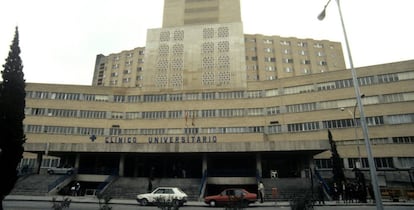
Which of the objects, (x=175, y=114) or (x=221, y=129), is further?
(x=175, y=114)

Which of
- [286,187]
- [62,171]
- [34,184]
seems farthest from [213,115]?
[34,184]

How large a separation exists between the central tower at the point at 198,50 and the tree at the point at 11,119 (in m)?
39.4

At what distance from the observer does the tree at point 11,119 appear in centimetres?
1397

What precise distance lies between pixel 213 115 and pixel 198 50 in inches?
609

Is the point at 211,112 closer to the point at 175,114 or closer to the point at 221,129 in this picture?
the point at 221,129

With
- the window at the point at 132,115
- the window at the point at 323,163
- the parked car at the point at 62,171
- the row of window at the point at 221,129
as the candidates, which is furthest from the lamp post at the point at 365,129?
the window at the point at 132,115

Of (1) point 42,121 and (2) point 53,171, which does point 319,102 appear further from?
(1) point 42,121

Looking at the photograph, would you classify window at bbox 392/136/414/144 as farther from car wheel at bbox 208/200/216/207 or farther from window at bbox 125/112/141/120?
window at bbox 125/112/141/120

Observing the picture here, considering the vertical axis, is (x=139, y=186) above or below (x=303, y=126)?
below

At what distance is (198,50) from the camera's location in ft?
190

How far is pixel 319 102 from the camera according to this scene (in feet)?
153

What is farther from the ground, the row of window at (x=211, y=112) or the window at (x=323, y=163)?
the row of window at (x=211, y=112)

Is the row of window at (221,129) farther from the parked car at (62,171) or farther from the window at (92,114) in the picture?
the parked car at (62,171)

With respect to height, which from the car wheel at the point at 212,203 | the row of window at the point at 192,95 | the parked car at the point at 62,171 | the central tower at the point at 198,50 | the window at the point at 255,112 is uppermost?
the central tower at the point at 198,50
